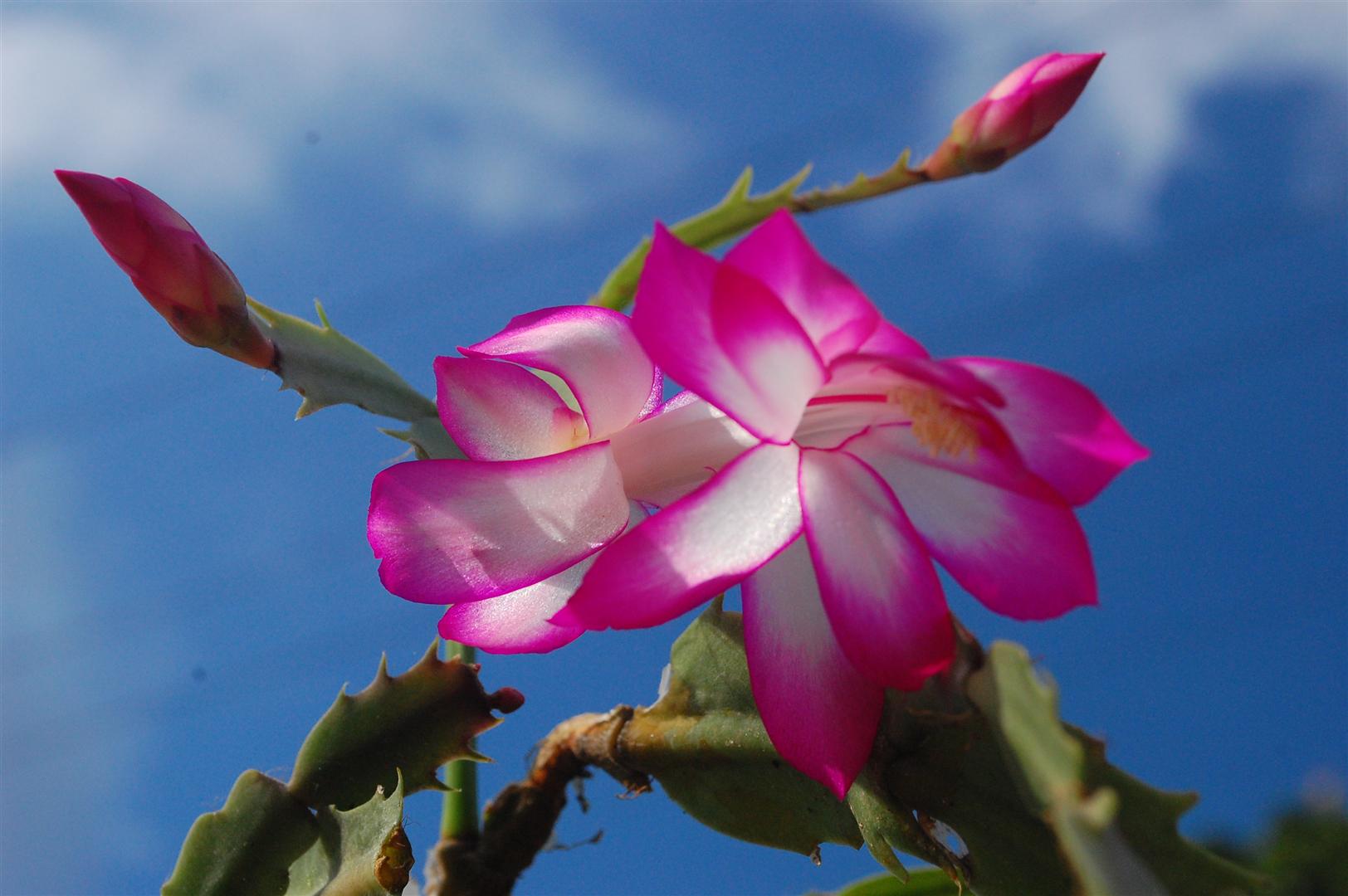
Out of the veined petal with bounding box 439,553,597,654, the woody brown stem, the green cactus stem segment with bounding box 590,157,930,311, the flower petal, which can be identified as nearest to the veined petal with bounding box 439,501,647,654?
the veined petal with bounding box 439,553,597,654

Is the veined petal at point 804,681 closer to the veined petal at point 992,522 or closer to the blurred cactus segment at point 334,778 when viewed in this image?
the veined petal at point 992,522

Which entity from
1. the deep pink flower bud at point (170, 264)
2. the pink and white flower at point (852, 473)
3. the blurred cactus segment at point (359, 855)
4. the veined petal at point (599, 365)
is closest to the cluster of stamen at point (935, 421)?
the pink and white flower at point (852, 473)

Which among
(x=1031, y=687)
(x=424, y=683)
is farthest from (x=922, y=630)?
(x=424, y=683)

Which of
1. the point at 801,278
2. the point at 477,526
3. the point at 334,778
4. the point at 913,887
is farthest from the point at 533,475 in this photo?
the point at 913,887

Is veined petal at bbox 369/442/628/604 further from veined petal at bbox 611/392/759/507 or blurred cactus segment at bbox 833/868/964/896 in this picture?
blurred cactus segment at bbox 833/868/964/896

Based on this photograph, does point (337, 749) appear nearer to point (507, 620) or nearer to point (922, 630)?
point (507, 620)

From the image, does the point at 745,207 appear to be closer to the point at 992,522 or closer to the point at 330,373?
the point at 330,373
